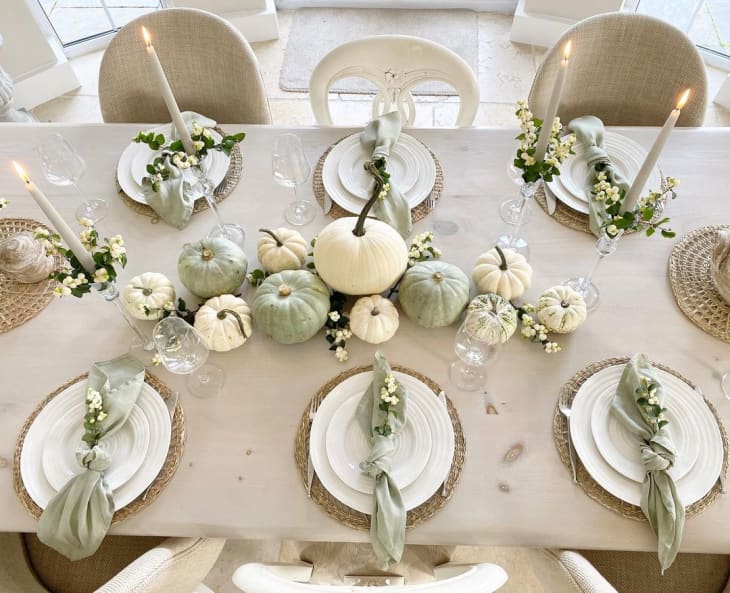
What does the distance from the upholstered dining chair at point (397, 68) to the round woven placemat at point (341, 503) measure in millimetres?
853

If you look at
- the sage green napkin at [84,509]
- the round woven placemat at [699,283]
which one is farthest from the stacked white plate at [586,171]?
the sage green napkin at [84,509]

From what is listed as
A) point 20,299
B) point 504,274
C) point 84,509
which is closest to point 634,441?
point 504,274

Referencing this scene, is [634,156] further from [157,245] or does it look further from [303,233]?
[157,245]

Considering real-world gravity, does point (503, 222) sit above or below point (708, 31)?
above

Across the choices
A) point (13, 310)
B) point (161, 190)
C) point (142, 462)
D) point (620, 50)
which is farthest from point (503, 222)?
point (13, 310)

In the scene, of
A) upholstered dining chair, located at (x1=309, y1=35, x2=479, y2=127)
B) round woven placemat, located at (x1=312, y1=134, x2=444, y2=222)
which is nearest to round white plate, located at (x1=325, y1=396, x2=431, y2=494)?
round woven placemat, located at (x1=312, y1=134, x2=444, y2=222)

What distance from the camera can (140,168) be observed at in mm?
1387

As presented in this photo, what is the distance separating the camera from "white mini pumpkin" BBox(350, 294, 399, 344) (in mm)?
1087

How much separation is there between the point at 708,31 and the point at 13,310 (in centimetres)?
347

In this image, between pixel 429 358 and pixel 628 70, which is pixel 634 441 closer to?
pixel 429 358

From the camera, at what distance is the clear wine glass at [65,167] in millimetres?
1244

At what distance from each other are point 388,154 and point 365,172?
73 mm

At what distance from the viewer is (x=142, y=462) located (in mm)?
1009

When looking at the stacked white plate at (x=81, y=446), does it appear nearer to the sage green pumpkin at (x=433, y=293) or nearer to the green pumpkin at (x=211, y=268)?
the green pumpkin at (x=211, y=268)
